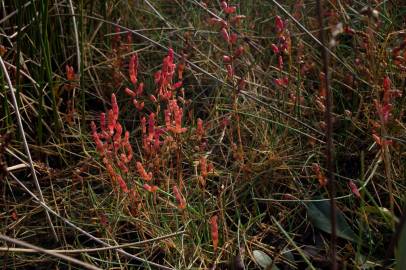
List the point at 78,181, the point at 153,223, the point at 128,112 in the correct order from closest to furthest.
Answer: the point at 153,223 → the point at 78,181 → the point at 128,112

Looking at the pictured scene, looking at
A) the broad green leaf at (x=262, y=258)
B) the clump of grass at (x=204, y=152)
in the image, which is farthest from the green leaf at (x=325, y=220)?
the broad green leaf at (x=262, y=258)

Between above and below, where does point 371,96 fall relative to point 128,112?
above

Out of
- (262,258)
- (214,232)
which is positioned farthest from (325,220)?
(214,232)

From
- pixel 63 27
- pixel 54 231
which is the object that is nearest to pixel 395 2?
pixel 63 27

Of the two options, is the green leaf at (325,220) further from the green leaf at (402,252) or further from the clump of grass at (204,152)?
the green leaf at (402,252)

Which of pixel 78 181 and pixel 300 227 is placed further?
pixel 78 181

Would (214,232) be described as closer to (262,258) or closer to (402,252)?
(262,258)

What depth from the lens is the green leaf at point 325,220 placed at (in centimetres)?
159

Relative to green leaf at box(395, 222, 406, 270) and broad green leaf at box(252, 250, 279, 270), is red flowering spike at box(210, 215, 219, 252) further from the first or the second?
green leaf at box(395, 222, 406, 270)

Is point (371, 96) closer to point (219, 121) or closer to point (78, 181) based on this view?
point (219, 121)

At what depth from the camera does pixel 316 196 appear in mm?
1773

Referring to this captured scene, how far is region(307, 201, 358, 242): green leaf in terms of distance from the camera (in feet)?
5.21

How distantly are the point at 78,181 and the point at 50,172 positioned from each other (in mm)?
89

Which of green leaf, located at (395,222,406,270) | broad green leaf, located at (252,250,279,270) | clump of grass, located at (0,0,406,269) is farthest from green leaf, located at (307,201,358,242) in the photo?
green leaf, located at (395,222,406,270)
